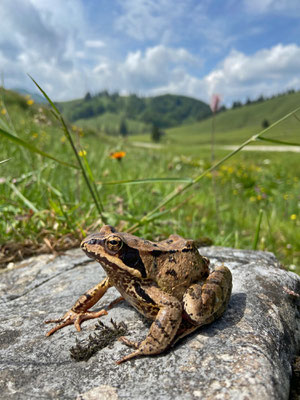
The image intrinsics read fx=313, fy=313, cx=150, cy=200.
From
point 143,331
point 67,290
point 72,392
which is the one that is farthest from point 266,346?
point 67,290

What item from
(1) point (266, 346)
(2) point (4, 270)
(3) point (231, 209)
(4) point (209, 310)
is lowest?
(3) point (231, 209)

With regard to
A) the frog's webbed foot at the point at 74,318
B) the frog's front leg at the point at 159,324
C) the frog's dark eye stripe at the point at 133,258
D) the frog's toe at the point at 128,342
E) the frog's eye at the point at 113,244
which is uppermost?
the frog's eye at the point at 113,244

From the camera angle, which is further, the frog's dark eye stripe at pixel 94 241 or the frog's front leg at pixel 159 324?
the frog's dark eye stripe at pixel 94 241

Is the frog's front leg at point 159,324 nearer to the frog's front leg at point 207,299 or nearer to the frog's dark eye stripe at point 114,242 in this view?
the frog's front leg at point 207,299

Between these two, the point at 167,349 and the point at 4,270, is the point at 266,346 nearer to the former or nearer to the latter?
the point at 167,349

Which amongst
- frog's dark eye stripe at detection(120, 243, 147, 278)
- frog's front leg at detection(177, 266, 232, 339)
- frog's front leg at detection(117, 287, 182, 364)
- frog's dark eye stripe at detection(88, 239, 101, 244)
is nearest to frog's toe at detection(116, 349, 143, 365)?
frog's front leg at detection(117, 287, 182, 364)

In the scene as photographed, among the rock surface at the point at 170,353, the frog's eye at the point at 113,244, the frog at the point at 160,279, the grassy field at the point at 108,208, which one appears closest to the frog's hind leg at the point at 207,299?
the frog at the point at 160,279

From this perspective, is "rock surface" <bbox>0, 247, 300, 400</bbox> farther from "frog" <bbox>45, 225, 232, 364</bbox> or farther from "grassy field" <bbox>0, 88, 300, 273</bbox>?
"grassy field" <bbox>0, 88, 300, 273</bbox>
